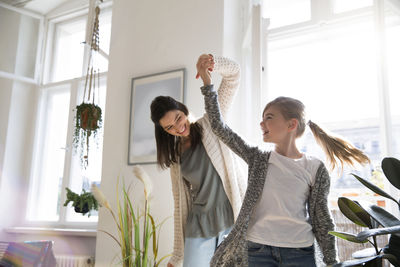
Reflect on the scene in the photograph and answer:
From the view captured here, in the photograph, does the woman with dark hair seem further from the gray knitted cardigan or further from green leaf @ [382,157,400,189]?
green leaf @ [382,157,400,189]

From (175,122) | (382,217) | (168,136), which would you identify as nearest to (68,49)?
(168,136)

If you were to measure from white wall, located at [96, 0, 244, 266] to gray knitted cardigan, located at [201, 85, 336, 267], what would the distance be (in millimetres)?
1135

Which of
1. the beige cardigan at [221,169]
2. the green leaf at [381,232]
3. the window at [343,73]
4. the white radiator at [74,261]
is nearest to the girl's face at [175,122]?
the beige cardigan at [221,169]

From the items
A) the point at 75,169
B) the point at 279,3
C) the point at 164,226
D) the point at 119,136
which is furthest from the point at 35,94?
the point at 279,3

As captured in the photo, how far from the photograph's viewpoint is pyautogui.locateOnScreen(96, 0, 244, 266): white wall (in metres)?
2.66

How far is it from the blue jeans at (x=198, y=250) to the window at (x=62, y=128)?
2.22 metres

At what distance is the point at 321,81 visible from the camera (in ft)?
7.95

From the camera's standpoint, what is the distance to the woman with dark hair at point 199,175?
173cm

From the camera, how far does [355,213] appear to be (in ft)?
3.11

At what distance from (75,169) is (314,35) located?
271cm

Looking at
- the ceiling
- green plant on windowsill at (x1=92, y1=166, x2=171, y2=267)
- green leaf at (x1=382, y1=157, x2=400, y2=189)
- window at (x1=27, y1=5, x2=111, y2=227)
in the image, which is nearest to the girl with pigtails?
green leaf at (x1=382, y1=157, x2=400, y2=189)

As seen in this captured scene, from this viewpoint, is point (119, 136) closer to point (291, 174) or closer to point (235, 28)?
point (235, 28)

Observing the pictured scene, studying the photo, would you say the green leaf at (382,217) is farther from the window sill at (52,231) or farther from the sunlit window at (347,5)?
the window sill at (52,231)

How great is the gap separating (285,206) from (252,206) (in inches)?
4.5
